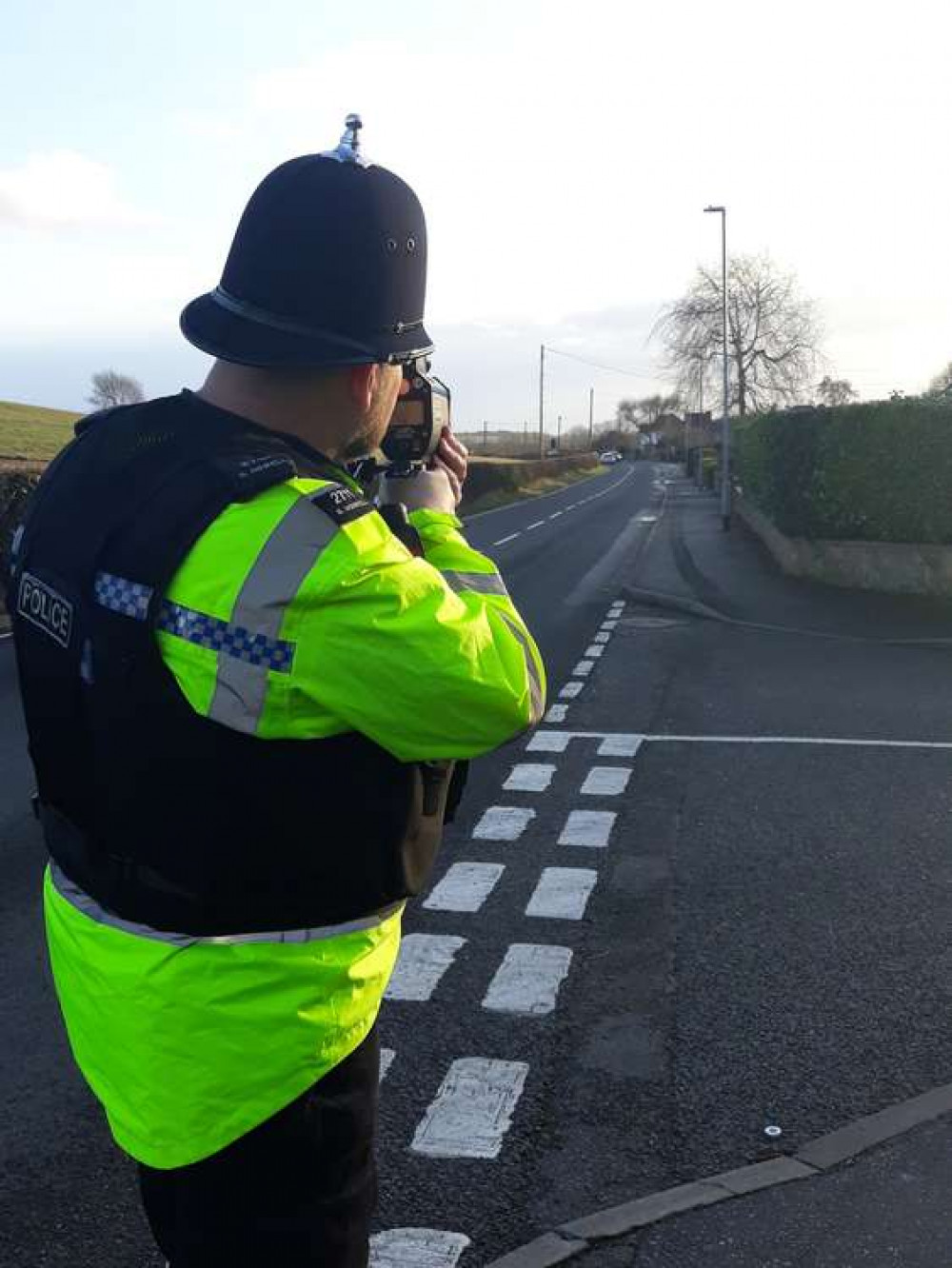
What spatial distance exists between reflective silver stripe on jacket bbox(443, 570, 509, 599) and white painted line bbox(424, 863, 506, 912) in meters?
3.43

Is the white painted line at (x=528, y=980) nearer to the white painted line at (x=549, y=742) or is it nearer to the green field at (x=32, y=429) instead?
the white painted line at (x=549, y=742)

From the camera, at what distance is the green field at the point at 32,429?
112 feet

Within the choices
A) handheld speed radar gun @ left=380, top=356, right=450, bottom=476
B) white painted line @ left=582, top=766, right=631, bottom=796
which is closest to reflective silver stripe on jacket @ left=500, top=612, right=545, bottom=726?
handheld speed radar gun @ left=380, top=356, right=450, bottom=476

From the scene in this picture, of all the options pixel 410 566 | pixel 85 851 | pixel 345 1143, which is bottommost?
pixel 345 1143

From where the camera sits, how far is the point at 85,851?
174 cm

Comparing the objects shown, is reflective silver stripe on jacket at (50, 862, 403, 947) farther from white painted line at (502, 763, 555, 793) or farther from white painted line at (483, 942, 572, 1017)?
white painted line at (502, 763, 555, 793)

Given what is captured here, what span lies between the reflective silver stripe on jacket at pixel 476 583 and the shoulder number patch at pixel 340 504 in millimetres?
203

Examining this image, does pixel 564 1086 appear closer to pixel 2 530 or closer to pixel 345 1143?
pixel 345 1143

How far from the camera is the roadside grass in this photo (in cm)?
4359

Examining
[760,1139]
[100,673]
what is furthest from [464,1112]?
[100,673]

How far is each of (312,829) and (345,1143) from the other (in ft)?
1.63

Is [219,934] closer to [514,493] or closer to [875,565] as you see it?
[875,565]

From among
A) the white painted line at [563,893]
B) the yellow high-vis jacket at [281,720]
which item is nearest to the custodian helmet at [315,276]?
the yellow high-vis jacket at [281,720]

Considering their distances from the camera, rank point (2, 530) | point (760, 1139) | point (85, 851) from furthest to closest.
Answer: point (2, 530), point (760, 1139), point (85, 851)
